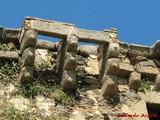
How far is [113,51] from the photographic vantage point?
424 inches

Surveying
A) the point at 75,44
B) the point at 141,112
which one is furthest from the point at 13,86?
the point at 141,112

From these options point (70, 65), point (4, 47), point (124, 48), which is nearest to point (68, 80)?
point (70, 65)

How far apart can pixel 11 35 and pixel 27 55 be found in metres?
0.91

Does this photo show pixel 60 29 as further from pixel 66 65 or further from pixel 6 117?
pixel 6 117

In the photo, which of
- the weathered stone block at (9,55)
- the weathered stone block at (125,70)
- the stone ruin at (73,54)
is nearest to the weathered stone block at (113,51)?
the stone ruin at (73,54)

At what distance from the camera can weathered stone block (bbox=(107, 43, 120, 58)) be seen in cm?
1077

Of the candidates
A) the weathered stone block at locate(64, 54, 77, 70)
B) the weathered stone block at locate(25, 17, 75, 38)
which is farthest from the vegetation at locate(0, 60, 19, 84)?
the weathered stone block at locate(64, 54, 77, 70)

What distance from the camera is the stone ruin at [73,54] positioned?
10.4 metres

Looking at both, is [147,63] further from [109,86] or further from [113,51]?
[109,86]

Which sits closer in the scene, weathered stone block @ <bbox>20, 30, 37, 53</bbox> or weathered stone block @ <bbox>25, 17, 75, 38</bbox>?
weathered stone block @ <bbox>20, 30, 37, 53</bbox>

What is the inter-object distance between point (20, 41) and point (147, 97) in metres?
2.21

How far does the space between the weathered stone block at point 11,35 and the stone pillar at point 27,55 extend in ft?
1.89

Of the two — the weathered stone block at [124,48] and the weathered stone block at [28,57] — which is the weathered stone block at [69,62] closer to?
the weathered stone block at [28,57]

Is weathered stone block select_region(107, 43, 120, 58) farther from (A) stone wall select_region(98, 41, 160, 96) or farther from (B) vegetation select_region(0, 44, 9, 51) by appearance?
(B) vegetation select_region(0, 44, 9, 51)
